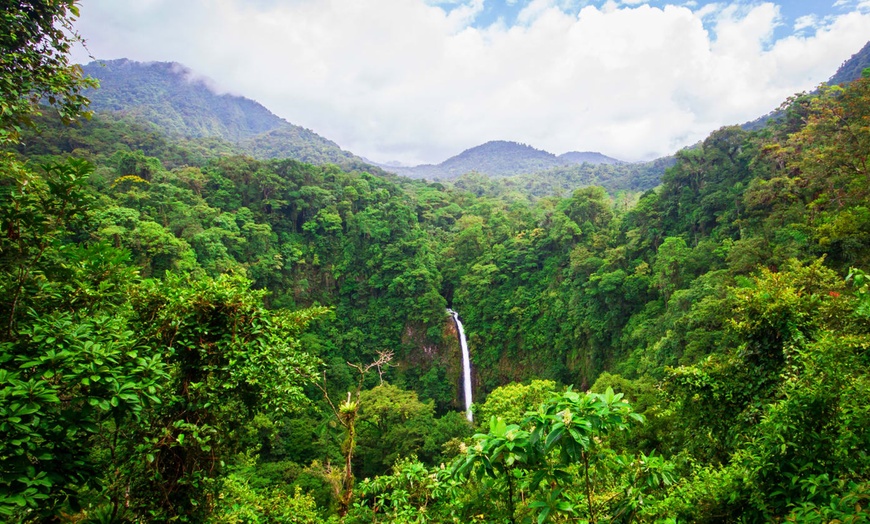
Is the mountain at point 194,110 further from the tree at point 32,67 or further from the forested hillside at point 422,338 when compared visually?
the tree at point 32,67

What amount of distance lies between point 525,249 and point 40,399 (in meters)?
23.6

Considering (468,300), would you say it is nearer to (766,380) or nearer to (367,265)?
(367,265)

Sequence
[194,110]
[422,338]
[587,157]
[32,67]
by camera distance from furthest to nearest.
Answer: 1. [587,157]
2. [194,110]
3. [422,338]
4. [32,67]

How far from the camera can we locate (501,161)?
11362cm

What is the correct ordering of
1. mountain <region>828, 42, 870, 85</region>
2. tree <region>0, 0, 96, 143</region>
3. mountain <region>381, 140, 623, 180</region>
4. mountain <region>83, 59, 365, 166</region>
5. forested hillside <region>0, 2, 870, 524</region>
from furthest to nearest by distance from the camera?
mountain <region>381, 140, 623, 180</region>
mountain <region>83, 59, 365, 166</region>
mountain <region>828, 42, 870, 85</region>
tree <region>0, 0, 96, 143</region>
forested hillside <region>0, 2, 870, 524</region>

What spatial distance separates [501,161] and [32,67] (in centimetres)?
11653

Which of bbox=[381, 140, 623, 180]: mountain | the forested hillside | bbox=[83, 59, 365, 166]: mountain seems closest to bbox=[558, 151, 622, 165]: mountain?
bbox=[381, 140, 623, 180]: mountain

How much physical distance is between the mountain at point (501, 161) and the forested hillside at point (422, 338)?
7942cm

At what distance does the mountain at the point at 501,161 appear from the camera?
349 feet

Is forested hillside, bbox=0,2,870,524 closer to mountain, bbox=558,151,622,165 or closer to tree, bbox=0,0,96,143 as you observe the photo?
tree, bbox=0,0,96,143

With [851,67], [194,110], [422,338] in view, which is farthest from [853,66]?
[194,110]

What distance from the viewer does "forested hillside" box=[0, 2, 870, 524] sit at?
2049mm

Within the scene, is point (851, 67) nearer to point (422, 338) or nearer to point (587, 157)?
point (422, 338)

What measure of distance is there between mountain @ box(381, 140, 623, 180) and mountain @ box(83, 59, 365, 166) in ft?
130
